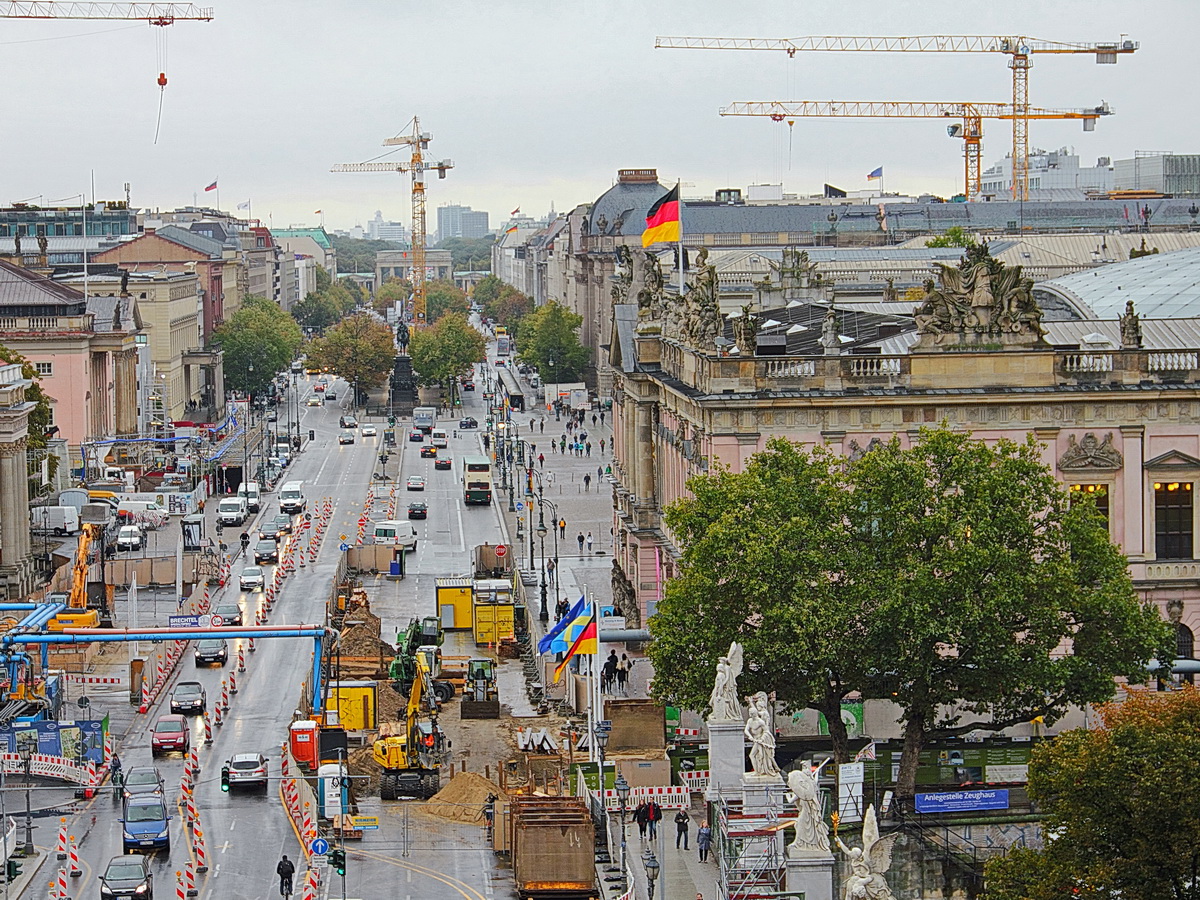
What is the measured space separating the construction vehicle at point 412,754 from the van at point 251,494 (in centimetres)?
7151

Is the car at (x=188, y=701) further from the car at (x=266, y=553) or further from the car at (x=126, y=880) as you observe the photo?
the car at (x=266, y=553)

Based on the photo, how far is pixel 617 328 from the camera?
100625 mm

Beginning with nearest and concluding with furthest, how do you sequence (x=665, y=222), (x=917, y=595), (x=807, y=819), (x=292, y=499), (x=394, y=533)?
(x=807, y=819), (x=917, y=595), (x=665, y=222), (x=394, y=533), (x=292, y=499)

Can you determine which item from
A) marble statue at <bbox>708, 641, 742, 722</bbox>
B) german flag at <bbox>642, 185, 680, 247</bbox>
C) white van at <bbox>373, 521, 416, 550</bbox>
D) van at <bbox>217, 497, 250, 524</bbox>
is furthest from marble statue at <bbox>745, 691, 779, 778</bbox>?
van at <bbox>217, 497, 250, 524</bbox>

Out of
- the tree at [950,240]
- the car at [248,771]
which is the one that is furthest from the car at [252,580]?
the tree at [950,240]

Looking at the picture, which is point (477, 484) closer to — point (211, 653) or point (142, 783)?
point (211, 653)

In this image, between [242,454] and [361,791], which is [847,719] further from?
[242,454]

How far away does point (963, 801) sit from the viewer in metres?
58.0

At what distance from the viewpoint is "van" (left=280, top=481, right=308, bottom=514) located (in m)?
142

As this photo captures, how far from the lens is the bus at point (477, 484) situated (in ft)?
487

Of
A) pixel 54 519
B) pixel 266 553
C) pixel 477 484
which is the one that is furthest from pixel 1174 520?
pixel 477 484

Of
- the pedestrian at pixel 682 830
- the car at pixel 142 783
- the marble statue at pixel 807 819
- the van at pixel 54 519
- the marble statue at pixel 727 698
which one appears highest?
the marble statue at pixel 727 698

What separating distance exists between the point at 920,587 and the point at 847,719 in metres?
8.69

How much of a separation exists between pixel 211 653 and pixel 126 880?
36.9m
